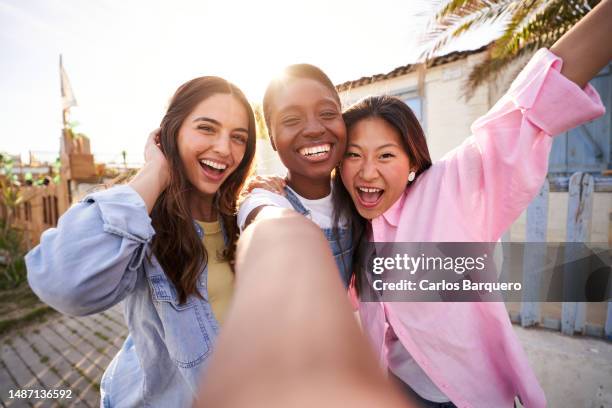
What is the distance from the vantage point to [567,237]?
248 centimetres

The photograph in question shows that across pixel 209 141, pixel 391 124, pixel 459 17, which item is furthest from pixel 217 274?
pixel 459 17

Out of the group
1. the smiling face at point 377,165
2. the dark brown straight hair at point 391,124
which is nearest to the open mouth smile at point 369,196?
the smiling face at point 377,165

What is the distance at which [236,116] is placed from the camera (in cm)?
169

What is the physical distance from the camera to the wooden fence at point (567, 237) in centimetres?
238

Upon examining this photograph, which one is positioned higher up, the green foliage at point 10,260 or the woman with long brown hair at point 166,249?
the woman with long brown hair at point 166,249

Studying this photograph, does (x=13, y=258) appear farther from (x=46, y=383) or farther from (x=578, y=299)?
(x=578, y=299)

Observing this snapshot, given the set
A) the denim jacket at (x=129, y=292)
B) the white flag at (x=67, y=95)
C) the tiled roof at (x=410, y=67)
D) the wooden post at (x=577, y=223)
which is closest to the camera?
the denim jacket at (x=129, y=292)

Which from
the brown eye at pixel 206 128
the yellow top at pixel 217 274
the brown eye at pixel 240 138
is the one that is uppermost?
the brown eye at pixel 206 128

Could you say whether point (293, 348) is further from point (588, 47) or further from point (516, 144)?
point (588, 47)

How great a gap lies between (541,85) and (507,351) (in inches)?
40.6

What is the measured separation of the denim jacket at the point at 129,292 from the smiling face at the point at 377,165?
892 mm

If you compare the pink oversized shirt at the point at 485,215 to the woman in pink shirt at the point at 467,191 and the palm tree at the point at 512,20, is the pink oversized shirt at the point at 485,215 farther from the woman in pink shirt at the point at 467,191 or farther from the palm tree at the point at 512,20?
the palm tree at the point at 512,20

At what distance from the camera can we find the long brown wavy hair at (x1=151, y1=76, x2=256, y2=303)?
1424 mm

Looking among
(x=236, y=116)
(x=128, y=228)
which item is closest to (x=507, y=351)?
(x=128, y=228)
